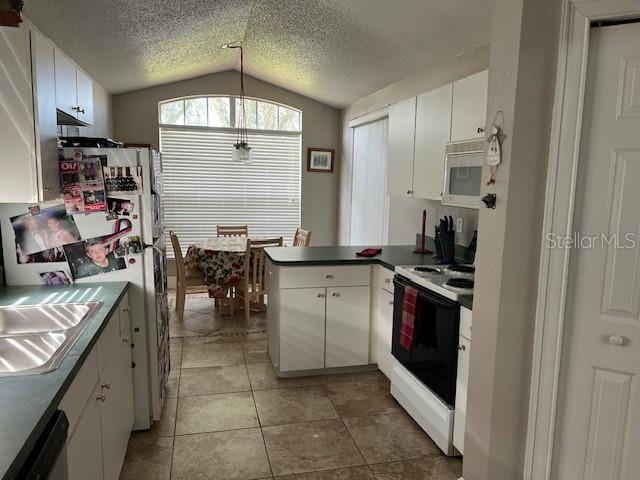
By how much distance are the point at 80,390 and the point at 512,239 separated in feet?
5.54

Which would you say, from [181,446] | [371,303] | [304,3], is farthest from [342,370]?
[304,3]

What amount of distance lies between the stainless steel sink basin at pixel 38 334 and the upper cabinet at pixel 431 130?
2248mm

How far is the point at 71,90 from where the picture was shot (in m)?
2.65

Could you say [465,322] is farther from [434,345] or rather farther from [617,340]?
[617,340]

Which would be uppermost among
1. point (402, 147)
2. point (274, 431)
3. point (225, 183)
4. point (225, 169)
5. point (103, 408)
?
point (402, 147)

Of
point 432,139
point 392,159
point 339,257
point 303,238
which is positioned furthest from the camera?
point 303,238

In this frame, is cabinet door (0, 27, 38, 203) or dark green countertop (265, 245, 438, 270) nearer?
cabinet door (0, 27, 38, 203)

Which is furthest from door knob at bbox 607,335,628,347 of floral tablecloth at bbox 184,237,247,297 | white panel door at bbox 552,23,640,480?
floral tablecloth at bbox 184,237,247,297

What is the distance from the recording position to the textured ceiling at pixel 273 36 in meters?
2.99

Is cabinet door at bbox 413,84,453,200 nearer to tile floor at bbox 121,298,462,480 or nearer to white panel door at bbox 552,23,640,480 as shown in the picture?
white panel door at bbox 552,23,640,480

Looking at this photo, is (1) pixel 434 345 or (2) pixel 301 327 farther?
(2) pixel 301 327

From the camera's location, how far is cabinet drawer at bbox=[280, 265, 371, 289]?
3.35m

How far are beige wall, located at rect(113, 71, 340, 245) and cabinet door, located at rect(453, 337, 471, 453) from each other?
4229 millimetres

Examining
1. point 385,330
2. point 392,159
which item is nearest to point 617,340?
point 385,330
